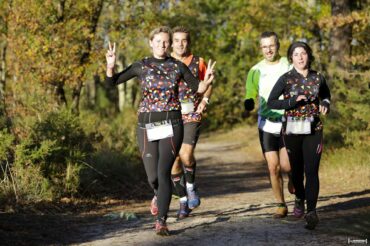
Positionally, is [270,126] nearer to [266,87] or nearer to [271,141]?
[271,141]

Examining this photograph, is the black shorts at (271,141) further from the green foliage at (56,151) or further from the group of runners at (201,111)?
the green foliage at (56,151)

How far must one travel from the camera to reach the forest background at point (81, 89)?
939cm

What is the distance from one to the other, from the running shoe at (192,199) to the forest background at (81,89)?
2.03m

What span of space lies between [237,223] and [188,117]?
5.03 feet

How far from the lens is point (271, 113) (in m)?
7.73

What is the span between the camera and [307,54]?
724 cm

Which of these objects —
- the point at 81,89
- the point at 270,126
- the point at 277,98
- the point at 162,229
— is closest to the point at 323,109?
the point at 277,98

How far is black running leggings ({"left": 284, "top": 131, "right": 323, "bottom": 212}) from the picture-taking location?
23.1 feet

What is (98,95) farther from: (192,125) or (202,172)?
(192,125)

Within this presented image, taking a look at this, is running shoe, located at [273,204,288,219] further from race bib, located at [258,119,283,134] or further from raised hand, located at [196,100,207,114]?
raised hand, located at [196,100,207,114]

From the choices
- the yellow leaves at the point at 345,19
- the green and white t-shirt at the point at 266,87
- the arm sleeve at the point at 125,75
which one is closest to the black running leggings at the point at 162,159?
the arm sleeve at the point at 125,75

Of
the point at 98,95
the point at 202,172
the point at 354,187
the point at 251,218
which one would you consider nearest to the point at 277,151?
the point at 251,218

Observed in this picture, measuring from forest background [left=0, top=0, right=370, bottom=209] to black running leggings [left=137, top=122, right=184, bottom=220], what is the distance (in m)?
2.37

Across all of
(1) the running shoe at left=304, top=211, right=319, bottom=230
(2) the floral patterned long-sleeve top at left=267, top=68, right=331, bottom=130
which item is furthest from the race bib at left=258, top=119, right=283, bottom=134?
(1) the running shoe at left=304, top=211, right=319, bottom=230
